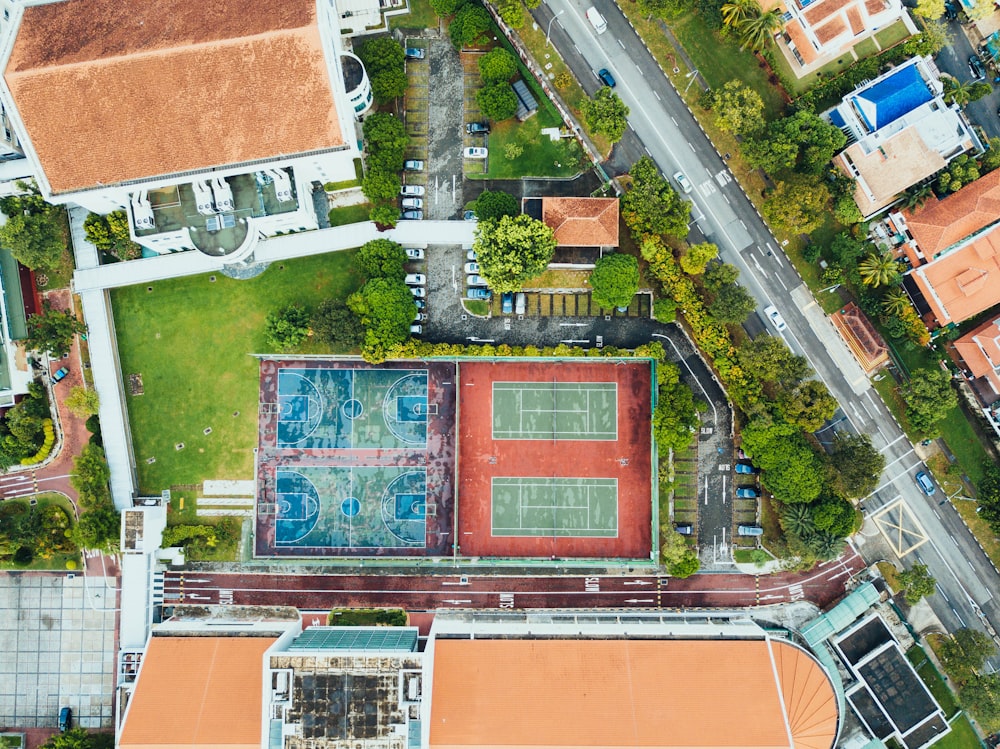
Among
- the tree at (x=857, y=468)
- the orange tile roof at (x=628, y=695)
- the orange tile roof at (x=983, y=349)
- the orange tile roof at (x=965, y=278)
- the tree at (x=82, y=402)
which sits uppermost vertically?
the orange tile roof at (x=965, y=278)

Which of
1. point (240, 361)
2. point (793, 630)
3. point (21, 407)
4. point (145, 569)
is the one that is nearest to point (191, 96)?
point (240, 361)

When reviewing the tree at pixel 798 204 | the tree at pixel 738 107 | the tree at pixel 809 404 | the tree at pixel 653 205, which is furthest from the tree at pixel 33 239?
the tree at pixel 809 404

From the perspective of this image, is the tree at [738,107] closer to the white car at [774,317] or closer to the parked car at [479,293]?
the white car at [774,317]

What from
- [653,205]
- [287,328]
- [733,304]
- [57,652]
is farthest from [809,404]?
[57,652]

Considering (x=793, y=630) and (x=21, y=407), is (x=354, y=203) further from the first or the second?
(x=793, y=630)

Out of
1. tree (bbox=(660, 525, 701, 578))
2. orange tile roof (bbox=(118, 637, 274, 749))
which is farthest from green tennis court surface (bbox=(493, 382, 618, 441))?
orange tile roof (bbox=(118, 637, 274, 749))

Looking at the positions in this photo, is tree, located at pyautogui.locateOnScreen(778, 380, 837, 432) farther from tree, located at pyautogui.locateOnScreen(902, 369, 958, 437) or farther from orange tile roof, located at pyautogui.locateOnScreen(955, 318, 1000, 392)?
orange tile roof, located at pyautogui.locateOnScreen(955, 318, 1000, 392)
